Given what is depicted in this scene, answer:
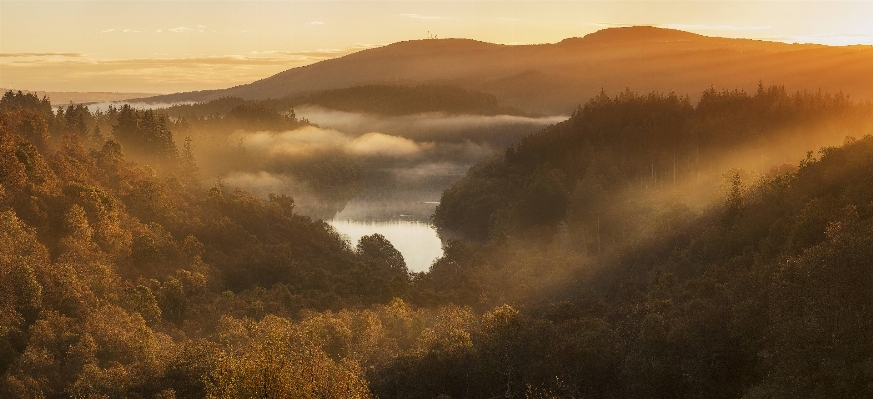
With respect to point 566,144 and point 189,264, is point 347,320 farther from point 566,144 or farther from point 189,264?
point 566,144

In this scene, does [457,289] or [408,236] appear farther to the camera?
[408,236]

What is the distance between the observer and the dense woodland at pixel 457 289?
39.0 metres

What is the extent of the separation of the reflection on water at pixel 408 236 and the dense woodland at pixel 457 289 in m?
12.3

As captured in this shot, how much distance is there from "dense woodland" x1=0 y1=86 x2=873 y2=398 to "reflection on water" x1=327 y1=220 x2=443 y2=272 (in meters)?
12.3

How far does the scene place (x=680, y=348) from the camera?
43.0m

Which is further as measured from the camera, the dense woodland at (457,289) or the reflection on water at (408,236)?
the reflection on water at (408,236)

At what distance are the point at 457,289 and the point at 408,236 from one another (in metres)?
69.6

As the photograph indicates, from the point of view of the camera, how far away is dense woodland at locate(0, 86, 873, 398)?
1537 inches

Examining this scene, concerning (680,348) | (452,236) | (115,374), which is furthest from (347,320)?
(452,236)

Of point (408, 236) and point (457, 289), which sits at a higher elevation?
point (457, 289)

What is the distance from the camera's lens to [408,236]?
152375mm

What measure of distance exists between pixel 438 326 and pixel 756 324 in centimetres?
2164

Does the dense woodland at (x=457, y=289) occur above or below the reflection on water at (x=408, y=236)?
above

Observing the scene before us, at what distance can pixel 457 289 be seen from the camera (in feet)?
273
